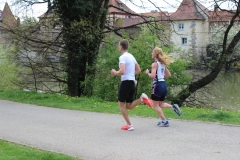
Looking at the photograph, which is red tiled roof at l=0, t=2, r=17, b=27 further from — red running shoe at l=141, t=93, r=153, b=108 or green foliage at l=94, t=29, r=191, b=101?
red running shoe at l=141, t=93, r=153, b=108

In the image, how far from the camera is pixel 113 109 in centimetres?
1058

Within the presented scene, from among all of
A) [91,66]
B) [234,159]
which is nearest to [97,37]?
[91,66]

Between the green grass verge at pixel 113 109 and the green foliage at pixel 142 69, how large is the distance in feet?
11.1

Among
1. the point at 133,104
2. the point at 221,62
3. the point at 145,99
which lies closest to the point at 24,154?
the point at 133,104

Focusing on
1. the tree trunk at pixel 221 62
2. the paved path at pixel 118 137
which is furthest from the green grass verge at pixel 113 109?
the tree trunk at pixel 221 62

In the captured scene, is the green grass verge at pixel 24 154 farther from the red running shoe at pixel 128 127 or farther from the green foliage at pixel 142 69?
the green foliage at pixel 142 69

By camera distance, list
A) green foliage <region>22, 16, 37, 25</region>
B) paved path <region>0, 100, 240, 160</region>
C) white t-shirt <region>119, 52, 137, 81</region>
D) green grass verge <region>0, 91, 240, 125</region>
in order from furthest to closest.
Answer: green foliage <region>22, 16, 37, 25</region> → green grass verge <region>0, 91, 240, 125</region> → white t-shirt <region>119, 52, 137, 81</region> → paved path <region>0, 100, 240, 160</region>

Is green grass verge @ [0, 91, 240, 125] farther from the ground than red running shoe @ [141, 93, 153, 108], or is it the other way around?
red running shoe @ [141, 93, 153, 108]

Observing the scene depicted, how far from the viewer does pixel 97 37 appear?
18.5 m

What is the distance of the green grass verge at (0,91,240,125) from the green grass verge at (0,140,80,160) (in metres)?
3.80

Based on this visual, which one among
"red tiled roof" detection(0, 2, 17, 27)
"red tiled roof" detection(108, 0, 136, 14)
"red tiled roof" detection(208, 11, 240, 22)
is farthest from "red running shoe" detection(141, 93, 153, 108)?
"red tiled roof" detection(108, 0, 136, 14)

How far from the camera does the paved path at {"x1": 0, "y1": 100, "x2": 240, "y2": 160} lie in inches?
232

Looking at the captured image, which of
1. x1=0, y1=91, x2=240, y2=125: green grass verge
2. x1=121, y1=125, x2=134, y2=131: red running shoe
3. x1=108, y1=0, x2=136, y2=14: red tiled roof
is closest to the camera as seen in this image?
x1=121, y1=125, x2=134, y2=131: red running shoe

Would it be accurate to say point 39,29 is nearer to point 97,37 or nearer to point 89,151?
point 97,37
